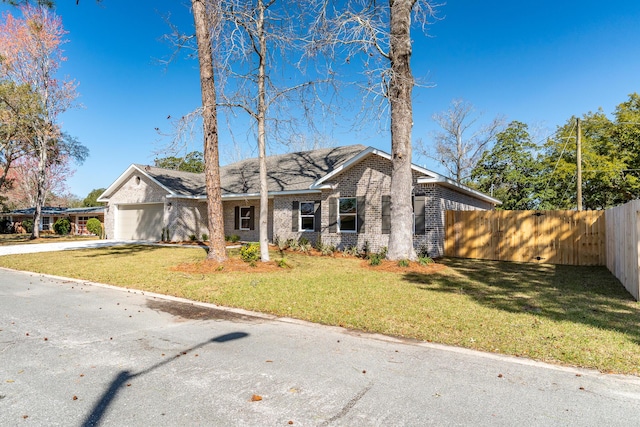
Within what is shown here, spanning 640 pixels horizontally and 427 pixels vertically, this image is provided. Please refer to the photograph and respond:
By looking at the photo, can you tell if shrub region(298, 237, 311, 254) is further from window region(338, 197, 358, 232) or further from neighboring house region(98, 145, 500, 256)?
window region(338, 197, 358, 232)

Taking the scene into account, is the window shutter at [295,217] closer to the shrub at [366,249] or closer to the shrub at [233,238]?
the shrub at [366,249]

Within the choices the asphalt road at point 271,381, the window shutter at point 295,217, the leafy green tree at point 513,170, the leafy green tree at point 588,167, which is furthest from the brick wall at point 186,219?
the leafy green tree at point 588,167

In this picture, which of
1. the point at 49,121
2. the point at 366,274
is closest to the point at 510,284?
the point at 366,274

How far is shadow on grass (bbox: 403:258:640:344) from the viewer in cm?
602

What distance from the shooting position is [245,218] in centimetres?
2133

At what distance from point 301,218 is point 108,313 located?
1205 cm

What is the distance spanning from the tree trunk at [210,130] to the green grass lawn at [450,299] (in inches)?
62.2

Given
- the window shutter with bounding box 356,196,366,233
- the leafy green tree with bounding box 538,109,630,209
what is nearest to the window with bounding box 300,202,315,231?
the window shutter with bounding box 356,196,366,233

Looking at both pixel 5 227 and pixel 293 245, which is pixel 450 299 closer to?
pixel 293 245

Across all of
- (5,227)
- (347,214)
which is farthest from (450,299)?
(5,227)

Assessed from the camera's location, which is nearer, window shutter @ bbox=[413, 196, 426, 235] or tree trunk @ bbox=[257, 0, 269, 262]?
tree trunk @ bbox=[257, 0, 269, 262]

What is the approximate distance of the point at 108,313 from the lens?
20.7 feet

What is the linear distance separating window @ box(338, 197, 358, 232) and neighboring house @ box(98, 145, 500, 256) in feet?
0.15

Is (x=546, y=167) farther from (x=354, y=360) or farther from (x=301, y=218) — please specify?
(x=354, y=360)
